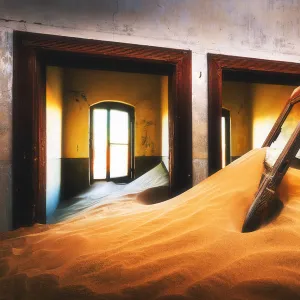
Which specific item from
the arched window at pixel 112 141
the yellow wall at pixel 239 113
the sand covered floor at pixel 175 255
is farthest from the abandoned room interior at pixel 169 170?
the yellow wall at pixel 239 113

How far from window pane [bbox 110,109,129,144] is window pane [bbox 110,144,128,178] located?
0.23 meters

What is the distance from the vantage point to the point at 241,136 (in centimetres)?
873

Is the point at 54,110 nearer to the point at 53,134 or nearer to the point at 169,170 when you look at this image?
the point at 53,134

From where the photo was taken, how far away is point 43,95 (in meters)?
3.15

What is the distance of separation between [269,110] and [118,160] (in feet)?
16.6

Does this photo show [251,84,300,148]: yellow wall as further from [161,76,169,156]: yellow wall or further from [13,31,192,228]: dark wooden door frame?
[13,31,192,228]: dark wooden door frame

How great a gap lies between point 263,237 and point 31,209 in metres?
2.51

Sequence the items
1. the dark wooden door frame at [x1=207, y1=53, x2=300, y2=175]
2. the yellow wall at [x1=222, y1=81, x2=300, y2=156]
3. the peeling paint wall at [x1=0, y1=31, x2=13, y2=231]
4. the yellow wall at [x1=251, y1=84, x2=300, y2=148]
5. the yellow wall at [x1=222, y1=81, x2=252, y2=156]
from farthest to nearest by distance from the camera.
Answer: the yellow wall at [x1=222, y1=81, x2=252, y2=156] < the yellow wall at [x1=222, y1=81, x2=300, y2=156] < the yellow wall at [x1=251, y1=84, x2=300, y2=148] < the dark wooden door frame at [x1=207, y1=53, x2=300, y2=175] < the peeling paint wall at [x1=0, y1=31, x2=13, y2=231]

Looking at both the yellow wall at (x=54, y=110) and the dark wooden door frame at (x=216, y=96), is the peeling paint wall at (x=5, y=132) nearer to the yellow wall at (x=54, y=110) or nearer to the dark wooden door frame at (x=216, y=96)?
the yellow wall at (x=54, y=110)

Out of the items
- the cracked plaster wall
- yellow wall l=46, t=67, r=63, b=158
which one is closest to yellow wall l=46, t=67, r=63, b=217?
yellow wall l=46, t=67, r=63, b=158

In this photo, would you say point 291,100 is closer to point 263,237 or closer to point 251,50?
point 251,50

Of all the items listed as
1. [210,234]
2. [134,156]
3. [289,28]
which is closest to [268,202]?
[210,234]

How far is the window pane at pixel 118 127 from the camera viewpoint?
7785mm

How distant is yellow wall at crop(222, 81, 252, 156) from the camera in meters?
8.70
